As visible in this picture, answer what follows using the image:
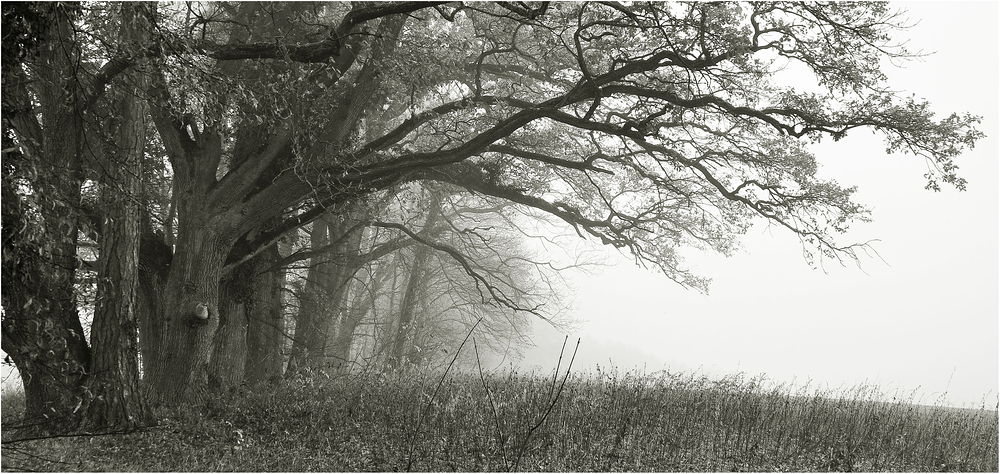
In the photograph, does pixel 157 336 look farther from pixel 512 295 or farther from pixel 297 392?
pixel 512 295

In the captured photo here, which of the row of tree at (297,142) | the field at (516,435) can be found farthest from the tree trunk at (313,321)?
the field at (516,435)

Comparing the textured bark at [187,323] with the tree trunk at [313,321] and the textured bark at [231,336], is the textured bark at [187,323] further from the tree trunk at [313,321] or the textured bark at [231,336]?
the tree trunk at [313,321]

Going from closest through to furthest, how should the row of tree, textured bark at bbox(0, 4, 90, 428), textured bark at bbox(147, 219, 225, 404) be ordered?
textured bark at bbox(0, 4, 90, 428) < the row of tree < textured bark at bbox(147, 219, 225, 404)

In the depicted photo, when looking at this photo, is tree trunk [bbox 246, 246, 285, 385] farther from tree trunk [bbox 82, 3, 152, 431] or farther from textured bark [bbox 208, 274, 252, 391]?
tree trunk [bbox 82, 3, 152, 431]

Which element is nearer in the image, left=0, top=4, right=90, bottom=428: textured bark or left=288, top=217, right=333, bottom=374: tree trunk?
left=0, top=4, right=90, bottom=428: textured bark

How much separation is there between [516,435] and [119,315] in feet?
16.8

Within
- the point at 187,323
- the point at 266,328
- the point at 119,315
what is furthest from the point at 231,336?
the point at 119,315

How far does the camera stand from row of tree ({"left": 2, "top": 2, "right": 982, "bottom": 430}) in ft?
22.3

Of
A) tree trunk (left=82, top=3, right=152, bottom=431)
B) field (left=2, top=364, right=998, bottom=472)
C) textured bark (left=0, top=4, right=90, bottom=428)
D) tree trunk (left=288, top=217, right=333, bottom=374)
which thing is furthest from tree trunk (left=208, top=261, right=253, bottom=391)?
tree trunk (left=288, top=217, right=333, bottom=374)

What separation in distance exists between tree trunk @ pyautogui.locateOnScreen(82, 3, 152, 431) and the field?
1.08 feet

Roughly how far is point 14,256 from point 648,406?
7707 millimetres

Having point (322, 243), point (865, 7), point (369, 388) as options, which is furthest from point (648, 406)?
point (322, 243)

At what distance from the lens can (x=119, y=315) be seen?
826 cm

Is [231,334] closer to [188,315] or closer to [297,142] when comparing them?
[188,315]
